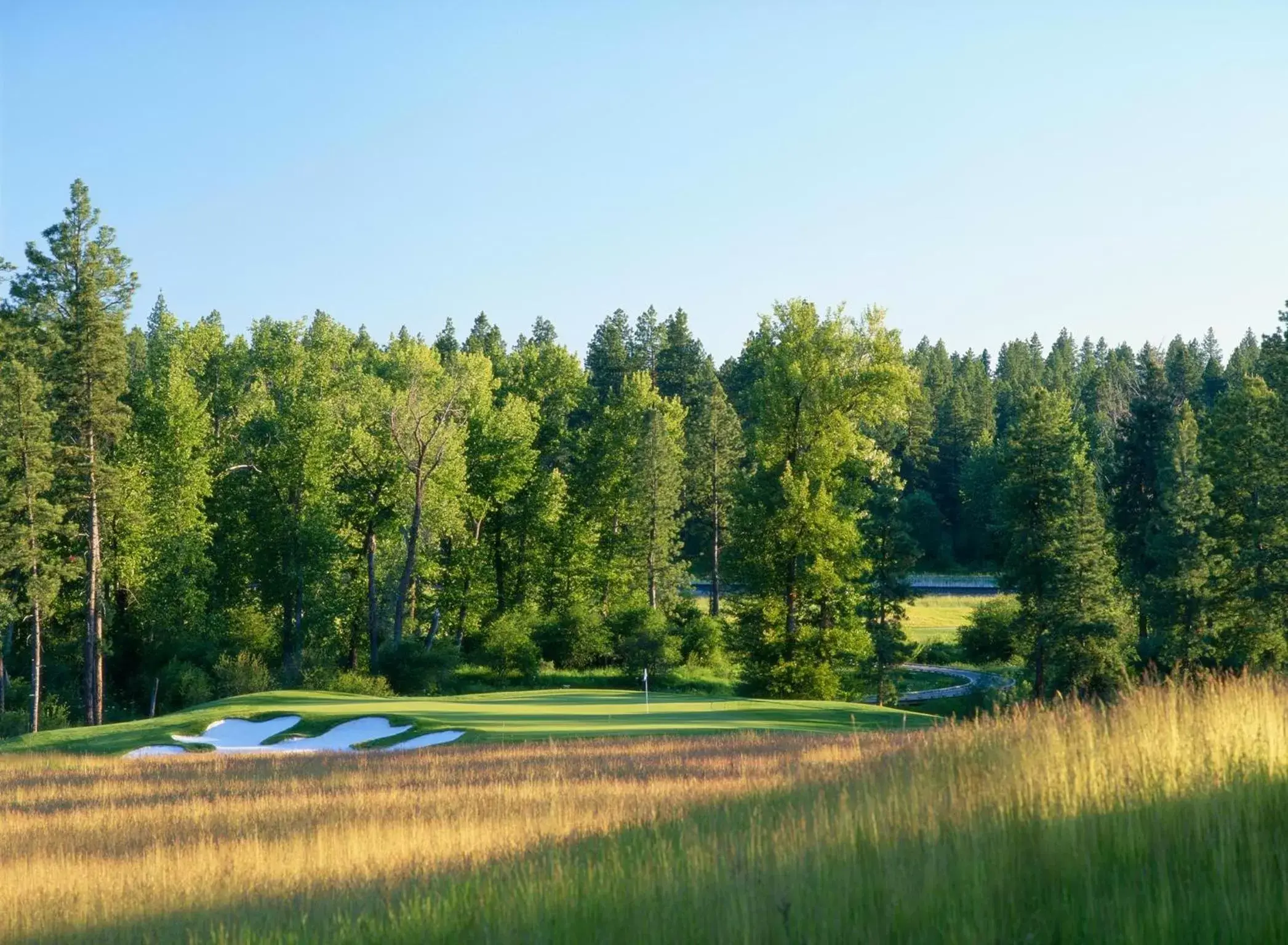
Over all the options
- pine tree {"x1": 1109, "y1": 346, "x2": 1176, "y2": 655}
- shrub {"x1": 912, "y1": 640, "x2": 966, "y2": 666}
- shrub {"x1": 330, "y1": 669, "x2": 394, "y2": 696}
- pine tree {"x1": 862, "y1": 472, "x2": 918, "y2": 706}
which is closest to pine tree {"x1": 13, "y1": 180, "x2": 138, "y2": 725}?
shrub {"x1": 330, "y1": 669, "x2": 394, "y2": 696}

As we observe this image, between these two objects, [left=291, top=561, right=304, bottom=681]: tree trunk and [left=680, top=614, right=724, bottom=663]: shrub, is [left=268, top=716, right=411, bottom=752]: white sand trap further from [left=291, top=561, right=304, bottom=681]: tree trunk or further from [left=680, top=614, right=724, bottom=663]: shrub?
[left=680, top=614, right=724, bottom=663]: shrub

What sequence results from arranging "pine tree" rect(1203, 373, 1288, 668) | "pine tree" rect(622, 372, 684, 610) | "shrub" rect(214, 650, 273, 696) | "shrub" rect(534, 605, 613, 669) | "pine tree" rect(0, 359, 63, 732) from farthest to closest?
"pine tree" rect(622, 372, 684, 610)
"shrub" rect(534, 605, 613, 669)
"shrub" rect(214, 650, 273, 696)
"pine tree" rect(0, 359, 63, 732)
"pine tree" rect(1203, 373, 1288, 668)

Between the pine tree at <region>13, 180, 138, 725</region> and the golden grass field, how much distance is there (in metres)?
36.0

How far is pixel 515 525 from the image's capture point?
68.7m

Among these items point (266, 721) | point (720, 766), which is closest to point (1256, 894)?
point (720, 766)

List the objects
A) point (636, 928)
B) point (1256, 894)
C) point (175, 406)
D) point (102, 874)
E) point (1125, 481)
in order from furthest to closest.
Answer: point (1125, 481) < point (175, 406) < point (102, 874) < point (636, 928) < point (1256, 894)

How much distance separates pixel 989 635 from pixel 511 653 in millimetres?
26448

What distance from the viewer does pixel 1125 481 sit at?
219 feet

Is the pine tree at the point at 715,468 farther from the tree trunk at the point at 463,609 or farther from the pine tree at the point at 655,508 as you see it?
the tree trunk at the point at 463,609

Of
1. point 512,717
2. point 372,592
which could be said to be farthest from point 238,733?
point 372,592

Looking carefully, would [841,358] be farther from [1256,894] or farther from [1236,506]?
[1256,894]

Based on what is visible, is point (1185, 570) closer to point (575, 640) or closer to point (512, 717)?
point (575, 640)

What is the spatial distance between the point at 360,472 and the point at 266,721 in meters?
33.0

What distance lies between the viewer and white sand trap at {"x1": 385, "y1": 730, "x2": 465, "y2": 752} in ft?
80.8
